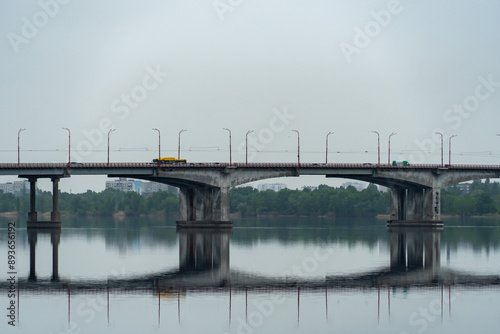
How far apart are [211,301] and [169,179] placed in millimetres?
87558

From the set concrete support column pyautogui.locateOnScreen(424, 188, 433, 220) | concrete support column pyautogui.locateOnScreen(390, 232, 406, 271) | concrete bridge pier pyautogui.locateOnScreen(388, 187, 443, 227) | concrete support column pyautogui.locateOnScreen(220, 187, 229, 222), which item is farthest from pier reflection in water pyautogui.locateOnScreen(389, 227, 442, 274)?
concrete support column pyautogui.locateOnScreen(424, 188, 433, 220)

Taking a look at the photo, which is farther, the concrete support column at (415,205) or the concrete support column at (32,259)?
the concrete support column at (415,205)

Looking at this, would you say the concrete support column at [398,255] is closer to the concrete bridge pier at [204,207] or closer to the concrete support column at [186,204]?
the concrete bridge pier at [204,207]

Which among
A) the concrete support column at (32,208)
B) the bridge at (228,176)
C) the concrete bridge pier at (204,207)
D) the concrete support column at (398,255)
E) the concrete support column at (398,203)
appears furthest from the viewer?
the concrete support column at (398,203)

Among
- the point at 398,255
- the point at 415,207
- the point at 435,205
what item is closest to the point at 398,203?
the point at 415,207

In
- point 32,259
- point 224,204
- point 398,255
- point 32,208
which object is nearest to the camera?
point 32,259

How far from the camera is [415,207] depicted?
143625 millimetres

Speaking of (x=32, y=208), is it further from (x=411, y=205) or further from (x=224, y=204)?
(x=411, y=205)

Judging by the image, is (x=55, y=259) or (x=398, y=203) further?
(x=398, y=203)

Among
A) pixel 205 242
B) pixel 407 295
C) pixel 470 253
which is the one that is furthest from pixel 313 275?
pixel 205 242

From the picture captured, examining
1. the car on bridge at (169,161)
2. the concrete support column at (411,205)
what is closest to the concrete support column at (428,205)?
the concrete support column at (411,205)

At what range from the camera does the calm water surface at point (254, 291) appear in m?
35.3

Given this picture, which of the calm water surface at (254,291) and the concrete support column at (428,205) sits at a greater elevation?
the concrete support column at (428,205)

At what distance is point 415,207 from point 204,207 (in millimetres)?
36878
